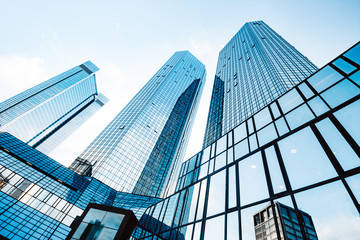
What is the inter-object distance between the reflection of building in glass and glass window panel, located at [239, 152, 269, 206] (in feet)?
3.92

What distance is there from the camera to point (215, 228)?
391 inches

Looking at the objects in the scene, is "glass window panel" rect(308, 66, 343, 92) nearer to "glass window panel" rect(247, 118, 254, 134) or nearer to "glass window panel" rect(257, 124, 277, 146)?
"glass window panel" rect(257, 124, 277, 146)

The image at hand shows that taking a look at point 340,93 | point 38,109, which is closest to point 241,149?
point 340,93

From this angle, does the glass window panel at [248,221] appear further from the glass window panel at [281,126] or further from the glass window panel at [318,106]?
the glass window panel at [318,106]

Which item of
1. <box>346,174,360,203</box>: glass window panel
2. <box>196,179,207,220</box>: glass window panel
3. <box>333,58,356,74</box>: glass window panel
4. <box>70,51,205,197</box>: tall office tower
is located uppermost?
<box>70,51,205,197</box>: tall office tower

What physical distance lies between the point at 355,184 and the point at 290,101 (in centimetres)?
752

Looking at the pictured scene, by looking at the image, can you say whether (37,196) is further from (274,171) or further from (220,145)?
(274,171)

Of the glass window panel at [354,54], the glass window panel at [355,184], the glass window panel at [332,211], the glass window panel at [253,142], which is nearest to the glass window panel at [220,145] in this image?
the glass window panel at [253,142]

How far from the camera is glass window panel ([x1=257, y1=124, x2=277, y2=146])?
1137cm

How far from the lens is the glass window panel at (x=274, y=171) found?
8209 mm

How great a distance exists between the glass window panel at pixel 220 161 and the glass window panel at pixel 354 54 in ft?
32.7

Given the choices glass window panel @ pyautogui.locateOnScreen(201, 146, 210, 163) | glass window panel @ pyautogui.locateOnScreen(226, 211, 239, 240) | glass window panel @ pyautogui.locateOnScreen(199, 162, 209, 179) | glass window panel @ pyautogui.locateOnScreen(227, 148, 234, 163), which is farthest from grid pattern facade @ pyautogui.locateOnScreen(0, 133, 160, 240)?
glass window panel @ pyautogui.locateOnScreen(226, 211, 239, 240)

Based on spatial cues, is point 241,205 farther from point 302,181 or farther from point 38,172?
point 38,172

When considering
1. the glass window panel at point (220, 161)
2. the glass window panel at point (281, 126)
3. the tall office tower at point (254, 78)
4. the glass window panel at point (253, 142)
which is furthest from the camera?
the tall office tower at point (254, 78)
